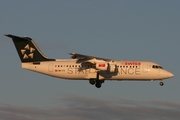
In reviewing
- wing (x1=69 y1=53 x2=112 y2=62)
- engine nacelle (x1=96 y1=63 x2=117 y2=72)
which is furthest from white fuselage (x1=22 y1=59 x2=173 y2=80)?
wing (x1=69 y1=53 x2=112 y2=62)

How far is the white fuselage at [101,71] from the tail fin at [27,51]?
2.00ft

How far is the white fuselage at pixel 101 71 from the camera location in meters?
50.0

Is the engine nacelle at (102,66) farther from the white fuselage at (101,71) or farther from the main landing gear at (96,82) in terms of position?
the main landing gear at (96,82)

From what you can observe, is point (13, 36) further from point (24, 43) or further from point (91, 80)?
point (91, 80)

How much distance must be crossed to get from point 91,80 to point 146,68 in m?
6.51

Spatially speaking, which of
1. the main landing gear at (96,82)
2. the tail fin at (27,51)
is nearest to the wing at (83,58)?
the main landing gear at (96,82)

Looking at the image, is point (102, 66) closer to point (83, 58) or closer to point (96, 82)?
point (83, 58)

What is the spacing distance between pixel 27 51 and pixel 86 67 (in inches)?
298

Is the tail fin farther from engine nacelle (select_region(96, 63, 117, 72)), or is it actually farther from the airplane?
engine nacelle (select_region(96, 63, 117, 72))

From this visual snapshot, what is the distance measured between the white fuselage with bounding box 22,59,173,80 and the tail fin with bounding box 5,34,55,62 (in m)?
0.61

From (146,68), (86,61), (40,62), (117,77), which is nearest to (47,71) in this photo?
(40,62)

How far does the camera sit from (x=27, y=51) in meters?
53.1

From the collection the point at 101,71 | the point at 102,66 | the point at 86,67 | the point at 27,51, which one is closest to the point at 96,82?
the point at 101,71

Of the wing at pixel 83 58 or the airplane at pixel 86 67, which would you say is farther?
A: the airplane at pixel 86 67
